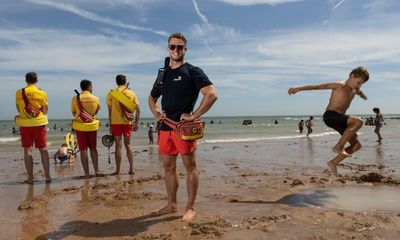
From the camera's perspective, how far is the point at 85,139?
7.52m

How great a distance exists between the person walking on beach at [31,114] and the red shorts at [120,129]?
129 centimetres

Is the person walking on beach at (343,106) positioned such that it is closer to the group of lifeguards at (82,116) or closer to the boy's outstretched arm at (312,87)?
the boy's outstretched arm at (312,87)

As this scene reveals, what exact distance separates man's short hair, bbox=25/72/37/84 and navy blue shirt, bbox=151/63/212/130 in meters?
3.65

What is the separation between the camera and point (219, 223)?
3.93 m

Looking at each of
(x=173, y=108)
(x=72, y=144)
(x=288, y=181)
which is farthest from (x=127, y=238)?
(x=72, y=144)

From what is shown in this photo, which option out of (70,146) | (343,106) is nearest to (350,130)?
(343,106)

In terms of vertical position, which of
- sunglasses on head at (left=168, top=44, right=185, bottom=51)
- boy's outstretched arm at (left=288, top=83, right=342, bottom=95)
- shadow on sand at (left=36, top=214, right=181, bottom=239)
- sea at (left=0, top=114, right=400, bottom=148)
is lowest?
sea at (left=0, top=114, right=400, bottom=148)

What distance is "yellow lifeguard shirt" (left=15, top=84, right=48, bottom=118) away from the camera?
22.3 ft

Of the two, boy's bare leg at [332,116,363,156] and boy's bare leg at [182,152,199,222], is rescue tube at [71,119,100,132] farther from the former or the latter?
boy's bare leg at [332,116,363,156]

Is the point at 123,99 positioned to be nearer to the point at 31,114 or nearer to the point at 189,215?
the point at 31,114

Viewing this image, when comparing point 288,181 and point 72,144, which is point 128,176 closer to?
point 288,181

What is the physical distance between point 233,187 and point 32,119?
373 centimetres

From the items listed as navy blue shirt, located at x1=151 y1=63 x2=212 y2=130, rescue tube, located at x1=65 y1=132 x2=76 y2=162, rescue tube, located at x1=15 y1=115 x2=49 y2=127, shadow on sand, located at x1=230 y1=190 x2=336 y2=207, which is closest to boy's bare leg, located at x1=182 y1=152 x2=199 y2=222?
navy blue shirt, located at x1=151 y1=63 x2=212 y2=130

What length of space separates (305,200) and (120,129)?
4008mm
